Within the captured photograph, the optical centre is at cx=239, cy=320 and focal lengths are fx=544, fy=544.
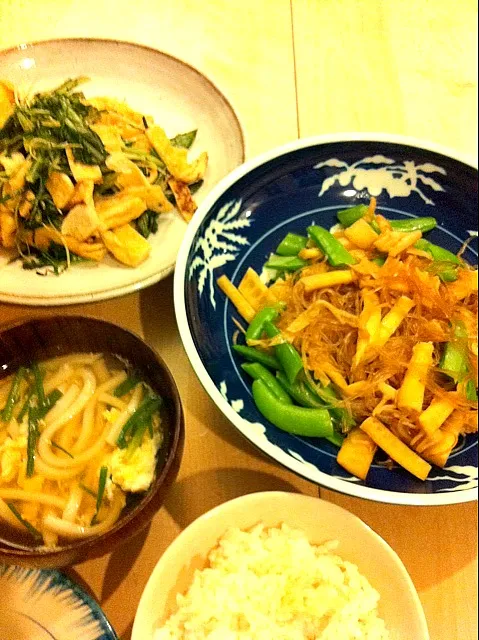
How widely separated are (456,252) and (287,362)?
0.48 metres

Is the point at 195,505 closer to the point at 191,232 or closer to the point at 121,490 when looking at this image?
the point at 121,490

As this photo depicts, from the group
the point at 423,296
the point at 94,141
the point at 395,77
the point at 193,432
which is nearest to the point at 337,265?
the point at 423,296

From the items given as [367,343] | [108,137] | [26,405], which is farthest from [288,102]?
[26,405]

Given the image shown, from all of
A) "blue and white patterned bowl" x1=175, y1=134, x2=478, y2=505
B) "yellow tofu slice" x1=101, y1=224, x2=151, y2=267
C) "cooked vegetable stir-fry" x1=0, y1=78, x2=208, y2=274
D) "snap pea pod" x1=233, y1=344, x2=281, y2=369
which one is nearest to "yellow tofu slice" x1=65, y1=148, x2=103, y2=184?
"cooked vegetable stir-fry" x1=0, y1=78, x2=208, y2=274

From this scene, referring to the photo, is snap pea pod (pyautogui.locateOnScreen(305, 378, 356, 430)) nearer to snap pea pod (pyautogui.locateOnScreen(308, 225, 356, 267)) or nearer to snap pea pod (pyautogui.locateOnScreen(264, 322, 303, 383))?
snap pea pod (pyautogui.locateOnScreen(264, 322, 303, 383))

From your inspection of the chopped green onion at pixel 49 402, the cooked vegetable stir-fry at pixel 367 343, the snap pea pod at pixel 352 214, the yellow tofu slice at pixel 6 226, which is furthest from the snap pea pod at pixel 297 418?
the yellow tofu slice at pixel 6 226

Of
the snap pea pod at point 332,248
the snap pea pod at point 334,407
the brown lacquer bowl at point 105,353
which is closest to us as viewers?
the brown lacquer bowl at point 105,353

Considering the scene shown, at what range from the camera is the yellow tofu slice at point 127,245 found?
39.8 inches

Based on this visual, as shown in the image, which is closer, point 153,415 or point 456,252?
point 153,415

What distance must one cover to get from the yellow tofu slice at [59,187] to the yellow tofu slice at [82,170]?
18 millimetres

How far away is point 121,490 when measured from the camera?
2.65ft

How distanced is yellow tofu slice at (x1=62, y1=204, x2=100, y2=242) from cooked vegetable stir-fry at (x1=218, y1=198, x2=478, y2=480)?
0.26 m

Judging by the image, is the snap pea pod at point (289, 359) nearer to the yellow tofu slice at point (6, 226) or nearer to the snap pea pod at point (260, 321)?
the snap pea pod at point (260, 321)

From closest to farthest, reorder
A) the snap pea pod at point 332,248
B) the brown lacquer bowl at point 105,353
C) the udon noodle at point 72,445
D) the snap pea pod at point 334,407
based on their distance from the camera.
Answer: the brown lacquer bowl at point 105,353, the udon noodle at point 72,445, the snap pea pod at point 334,407, the snap pea pod at point 332,248
